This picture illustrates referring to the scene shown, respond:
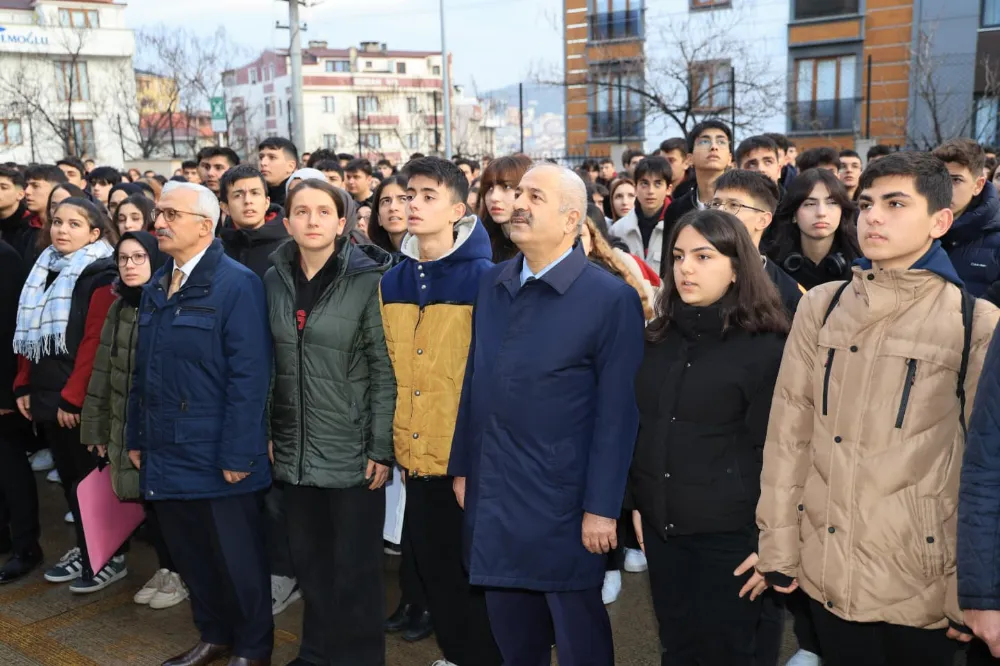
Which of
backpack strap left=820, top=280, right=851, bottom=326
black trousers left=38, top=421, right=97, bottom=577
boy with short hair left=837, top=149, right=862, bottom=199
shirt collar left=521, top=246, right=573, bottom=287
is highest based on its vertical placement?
boy with short hair left=837, top=149, right=862, bottom=199

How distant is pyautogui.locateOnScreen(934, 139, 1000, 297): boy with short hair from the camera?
4.58m

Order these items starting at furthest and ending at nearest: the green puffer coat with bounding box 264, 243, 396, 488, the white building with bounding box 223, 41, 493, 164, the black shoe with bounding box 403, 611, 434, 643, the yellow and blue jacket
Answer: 1. the white building with bounding box 223, 41, 493, 164
2. the black shoe with bounding box 403, 611, 434, 643
3. the green puffer coat with bounding box 264, 243, 396, 488
4. the yellow and blue jacket

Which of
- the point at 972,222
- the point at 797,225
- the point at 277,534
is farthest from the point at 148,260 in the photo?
the point at 972,222

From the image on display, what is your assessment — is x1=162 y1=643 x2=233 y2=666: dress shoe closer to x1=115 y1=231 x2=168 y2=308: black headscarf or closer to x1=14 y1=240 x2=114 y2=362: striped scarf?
x1=115 y1=231 x2=168 y2=308: black headscarf

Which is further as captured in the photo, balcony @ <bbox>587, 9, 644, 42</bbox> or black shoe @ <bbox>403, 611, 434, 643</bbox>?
balcony @ <bbox>587, 9, 644, 42</bbox>

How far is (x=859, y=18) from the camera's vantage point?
81.5ft

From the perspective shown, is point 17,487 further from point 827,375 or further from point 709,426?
point 827,375

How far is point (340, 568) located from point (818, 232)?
2.82 meters

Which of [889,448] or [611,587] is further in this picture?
[611,587]

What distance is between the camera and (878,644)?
2.62m

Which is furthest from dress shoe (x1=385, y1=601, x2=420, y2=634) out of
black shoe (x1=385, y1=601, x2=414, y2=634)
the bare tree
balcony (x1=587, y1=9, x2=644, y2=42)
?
balcony (x1=587, y1=9, x2=644, y2=42)

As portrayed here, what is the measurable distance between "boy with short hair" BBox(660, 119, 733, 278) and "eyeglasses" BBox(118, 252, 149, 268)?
9.85 ft

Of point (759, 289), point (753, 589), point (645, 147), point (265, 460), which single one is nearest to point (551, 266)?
point (759, 289)

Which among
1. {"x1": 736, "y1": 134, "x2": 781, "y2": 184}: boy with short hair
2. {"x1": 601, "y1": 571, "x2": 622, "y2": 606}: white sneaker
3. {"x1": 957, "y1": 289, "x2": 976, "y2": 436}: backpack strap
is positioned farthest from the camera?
{"x1": 736, "y1": 134, "x2": 781, "y2": 184}: boy with short hair
